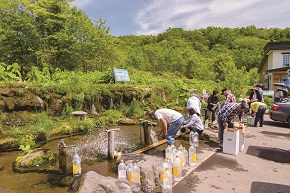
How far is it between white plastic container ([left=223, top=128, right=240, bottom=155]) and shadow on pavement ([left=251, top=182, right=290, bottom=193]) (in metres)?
1.94

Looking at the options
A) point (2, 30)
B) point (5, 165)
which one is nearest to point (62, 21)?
point (2, 30)

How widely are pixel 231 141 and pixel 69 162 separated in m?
5.31

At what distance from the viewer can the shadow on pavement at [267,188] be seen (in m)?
5.02

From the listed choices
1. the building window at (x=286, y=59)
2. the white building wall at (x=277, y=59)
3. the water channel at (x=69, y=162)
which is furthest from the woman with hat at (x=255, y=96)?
the building window at (x=286, y=59)

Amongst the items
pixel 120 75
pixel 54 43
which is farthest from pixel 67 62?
pixel 120 75

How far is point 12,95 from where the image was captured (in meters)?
11.4

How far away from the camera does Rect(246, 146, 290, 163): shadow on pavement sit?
7145 millimetres

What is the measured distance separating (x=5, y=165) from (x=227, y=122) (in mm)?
7327

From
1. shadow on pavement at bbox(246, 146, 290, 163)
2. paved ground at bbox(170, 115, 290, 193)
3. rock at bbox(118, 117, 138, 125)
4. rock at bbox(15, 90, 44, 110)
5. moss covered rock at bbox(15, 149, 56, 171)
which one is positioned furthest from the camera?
rock at bbox(118, 117, 138, 125)

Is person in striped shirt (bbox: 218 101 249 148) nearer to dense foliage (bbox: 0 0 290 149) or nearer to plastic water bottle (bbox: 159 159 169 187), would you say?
plastic water bottle (bbox: 159 159 169 187)

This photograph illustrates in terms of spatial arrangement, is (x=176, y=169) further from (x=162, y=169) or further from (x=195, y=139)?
(x=195, y=139)

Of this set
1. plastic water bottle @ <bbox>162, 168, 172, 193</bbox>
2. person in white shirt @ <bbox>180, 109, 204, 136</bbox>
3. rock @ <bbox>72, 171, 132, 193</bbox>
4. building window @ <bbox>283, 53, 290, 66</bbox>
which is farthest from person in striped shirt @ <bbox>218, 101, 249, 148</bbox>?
building window @ <bbox>283, 53, 290, 66</bbox>

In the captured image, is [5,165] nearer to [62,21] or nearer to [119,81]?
[119,81]

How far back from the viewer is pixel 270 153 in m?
7.70
